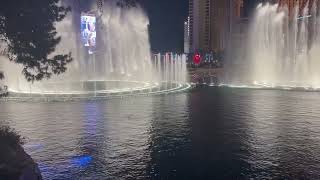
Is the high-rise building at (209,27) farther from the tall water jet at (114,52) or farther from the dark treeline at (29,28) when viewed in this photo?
the dark treeline at (29,28)

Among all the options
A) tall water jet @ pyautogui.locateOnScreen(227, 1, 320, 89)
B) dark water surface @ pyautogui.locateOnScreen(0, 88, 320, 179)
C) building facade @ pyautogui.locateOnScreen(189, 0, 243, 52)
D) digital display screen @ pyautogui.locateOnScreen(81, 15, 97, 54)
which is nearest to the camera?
dark water surface @ pyautogui.locateOnScreen(0, 88, 320, 179)

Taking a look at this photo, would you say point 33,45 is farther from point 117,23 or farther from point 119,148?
point 117,23

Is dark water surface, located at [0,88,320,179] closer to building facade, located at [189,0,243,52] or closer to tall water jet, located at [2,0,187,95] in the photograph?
tall water jet, located at [2,0,187,95]

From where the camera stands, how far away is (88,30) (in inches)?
2891

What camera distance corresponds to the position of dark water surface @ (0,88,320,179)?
1958 cm

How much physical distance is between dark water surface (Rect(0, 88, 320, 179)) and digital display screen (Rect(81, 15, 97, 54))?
33.9m

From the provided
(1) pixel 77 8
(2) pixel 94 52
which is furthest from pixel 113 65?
(1) pixel 77 8

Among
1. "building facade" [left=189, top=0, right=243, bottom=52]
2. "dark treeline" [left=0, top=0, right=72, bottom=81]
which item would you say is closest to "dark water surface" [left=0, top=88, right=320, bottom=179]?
"dark treeline" [left=0, top=0, right=72, bottom=81]

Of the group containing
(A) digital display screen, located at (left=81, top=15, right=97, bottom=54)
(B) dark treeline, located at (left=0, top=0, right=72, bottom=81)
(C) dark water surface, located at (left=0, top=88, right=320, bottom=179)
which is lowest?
(C) dark water surface, located at (left=0, top=88, right=320, bottom=179)

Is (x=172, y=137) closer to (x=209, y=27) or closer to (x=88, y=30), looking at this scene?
(x=88, y=30)

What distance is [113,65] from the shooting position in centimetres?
7694

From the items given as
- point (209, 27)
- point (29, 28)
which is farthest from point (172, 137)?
point (209, 27)

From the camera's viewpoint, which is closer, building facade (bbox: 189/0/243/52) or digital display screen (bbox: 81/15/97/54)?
digital display screen (bbox: 81/15/97/54)

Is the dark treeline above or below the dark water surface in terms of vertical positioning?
above
